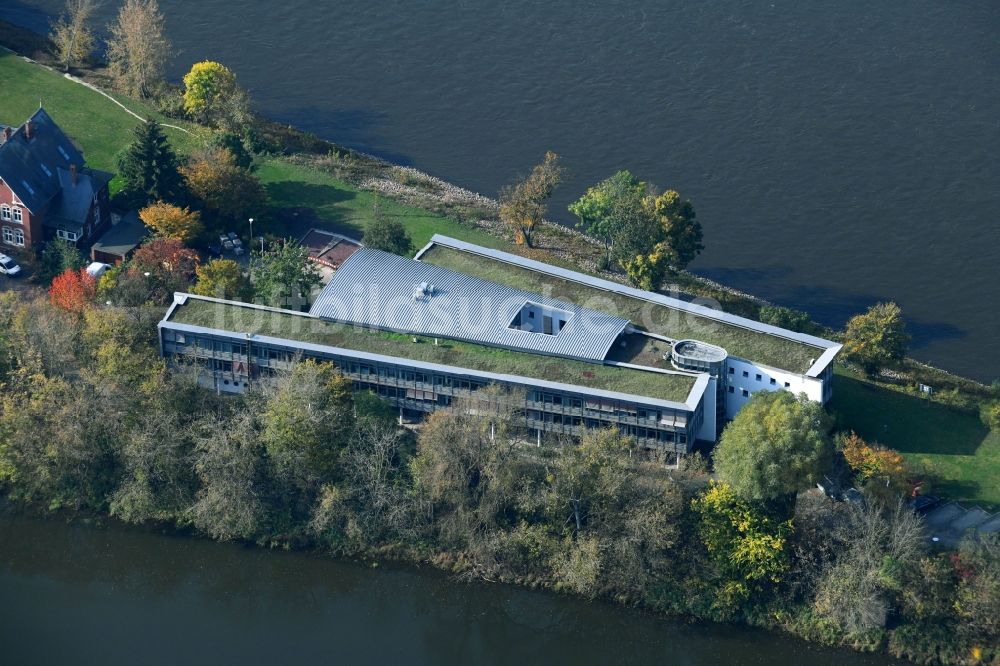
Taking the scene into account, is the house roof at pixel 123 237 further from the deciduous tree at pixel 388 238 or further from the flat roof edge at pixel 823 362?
the flat roof edge at pixel 823 362

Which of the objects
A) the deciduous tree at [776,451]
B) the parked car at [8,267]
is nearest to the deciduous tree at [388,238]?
the parked car at [8,267]

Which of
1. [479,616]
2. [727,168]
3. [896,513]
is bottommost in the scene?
[479,616]

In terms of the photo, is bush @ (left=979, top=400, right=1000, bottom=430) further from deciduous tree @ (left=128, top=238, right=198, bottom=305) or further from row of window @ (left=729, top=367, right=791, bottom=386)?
deciduous tree @ (left=128, top=238, right=198, bottom=305)

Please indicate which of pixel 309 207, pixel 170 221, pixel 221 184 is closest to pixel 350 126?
pixel 309 207

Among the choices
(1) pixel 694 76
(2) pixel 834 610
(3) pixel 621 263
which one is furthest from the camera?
(1) pixel 694 76

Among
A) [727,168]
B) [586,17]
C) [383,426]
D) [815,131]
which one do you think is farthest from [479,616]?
[586,17]

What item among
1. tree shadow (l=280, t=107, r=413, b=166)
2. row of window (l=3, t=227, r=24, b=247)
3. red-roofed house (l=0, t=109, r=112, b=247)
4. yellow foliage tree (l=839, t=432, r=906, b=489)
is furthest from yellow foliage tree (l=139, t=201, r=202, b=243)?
yellow foliage tree (l=839, t=432, r=906, b=489)

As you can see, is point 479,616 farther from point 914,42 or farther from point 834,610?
point 914,42

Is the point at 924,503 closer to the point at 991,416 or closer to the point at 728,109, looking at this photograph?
the point at 991,416
